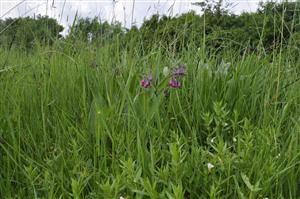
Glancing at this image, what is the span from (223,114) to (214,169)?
0.27 meters

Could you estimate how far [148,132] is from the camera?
1.37 meters

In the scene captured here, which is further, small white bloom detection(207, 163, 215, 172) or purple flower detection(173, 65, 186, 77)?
purple flower detection(173, 65, 186, 77)

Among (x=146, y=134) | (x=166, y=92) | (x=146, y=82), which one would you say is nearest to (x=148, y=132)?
(x=146, y=134)

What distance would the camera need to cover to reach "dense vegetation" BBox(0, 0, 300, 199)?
1.12 meters

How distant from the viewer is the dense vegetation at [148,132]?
1.12m

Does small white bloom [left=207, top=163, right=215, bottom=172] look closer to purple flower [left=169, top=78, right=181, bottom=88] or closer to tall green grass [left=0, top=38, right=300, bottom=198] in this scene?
tall green grass [left=0, top=38, right=300, bottom=198]

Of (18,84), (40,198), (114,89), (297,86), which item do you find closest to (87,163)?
(40,198)

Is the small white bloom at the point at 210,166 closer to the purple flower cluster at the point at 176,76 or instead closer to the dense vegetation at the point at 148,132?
the dense vegetation at the point at 148,132

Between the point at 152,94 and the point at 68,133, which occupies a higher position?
the point at 152,94

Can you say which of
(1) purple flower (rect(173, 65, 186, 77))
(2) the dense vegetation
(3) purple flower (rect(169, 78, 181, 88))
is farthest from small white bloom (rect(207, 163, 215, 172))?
(1) purple flower (rect(173, 65, 186, 77))

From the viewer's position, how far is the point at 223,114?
1350 millimetres

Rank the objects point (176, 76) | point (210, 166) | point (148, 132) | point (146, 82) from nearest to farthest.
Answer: point (210, 166) < point (148, 132) < point (146, 82) < point (176, 76)

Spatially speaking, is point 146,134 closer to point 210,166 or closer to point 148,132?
point 148,132

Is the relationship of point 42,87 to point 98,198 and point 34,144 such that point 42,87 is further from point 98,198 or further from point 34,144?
point 98,198
